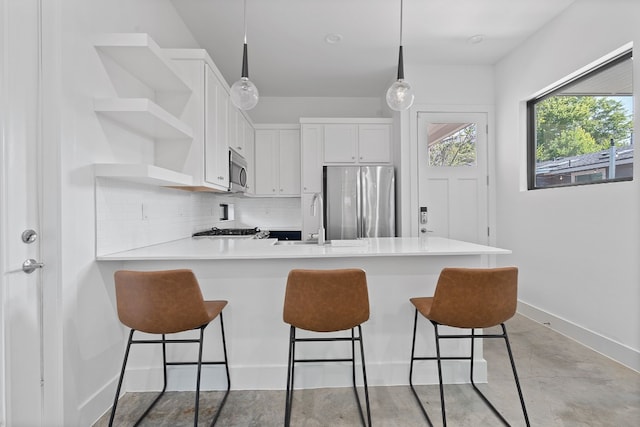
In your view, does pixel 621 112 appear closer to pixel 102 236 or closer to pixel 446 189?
pixel 446 189

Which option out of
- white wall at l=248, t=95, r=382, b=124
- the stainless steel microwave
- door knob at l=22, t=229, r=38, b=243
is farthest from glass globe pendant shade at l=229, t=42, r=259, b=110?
white wall at l=248, t=95, r=382, b=124

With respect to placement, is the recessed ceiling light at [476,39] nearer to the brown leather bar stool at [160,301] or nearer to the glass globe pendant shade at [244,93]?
the glass globe pendant shade at [244,93]

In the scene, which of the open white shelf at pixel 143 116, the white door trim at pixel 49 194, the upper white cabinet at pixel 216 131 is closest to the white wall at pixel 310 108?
the upper white cabinet at pixel 216 131

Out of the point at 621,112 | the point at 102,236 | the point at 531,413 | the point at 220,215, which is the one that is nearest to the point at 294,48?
the point at 220,215

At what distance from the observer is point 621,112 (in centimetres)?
244

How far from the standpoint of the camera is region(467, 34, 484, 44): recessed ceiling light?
3211mm

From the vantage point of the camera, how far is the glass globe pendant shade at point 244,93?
1.86m

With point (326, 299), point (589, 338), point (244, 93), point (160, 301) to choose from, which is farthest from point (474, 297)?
point (589, 338)

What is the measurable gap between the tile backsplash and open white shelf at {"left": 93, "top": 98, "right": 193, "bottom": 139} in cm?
38

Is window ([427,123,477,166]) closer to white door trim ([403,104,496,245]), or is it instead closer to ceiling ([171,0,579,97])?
white door trim ([403,104,496,245])

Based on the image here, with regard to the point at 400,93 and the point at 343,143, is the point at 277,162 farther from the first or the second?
the point at 400,93

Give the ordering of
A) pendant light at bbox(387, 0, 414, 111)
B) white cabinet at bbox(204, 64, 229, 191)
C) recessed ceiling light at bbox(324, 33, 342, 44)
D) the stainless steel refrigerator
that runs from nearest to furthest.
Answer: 1. pendant light at bbox(387, 0, 414, 111)
2. white cabinet at bbox(204, 64, 229, 191)
3. recessed ceiling light at bbox(324, 33, 342, 44)
4. the stainless steel refrigerator

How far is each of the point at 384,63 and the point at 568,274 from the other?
113 inches

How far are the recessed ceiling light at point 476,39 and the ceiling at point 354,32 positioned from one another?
0.09ft
